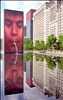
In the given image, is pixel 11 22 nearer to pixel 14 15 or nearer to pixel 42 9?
pixel 14 15

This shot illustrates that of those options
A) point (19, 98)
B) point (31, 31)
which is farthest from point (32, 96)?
point (31, 31)

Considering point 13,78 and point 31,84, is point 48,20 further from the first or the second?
point 31,84

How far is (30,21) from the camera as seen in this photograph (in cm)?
12962

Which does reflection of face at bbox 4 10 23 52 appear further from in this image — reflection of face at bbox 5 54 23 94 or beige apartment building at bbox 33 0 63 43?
reflection of face at bbox 5 54 23 94

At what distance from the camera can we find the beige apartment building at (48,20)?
78850 mm

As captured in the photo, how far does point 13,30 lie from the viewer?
198 ft

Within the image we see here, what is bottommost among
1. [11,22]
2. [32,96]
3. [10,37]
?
[32,96]

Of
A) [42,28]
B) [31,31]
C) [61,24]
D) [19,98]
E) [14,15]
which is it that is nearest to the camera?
[19,98]

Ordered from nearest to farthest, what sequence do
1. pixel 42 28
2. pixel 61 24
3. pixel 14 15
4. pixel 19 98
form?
pixel 19 98, pixel 14 15, pixel 61 24, pixel 42 28

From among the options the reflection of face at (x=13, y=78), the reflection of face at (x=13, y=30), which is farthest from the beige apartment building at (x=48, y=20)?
the reflection of face at (x=13, y=78)

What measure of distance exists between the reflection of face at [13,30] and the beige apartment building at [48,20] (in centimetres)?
2270

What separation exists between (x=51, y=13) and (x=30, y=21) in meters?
42.6

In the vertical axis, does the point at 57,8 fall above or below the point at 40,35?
above

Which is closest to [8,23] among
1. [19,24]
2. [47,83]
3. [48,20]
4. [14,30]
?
[14,30]
